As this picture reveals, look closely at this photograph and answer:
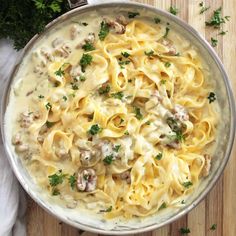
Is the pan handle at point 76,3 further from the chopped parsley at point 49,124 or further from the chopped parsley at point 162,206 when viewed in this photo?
the chopped parsley at point 162,206

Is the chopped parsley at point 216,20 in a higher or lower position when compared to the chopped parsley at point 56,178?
higher

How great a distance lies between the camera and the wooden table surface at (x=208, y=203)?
3984 mm

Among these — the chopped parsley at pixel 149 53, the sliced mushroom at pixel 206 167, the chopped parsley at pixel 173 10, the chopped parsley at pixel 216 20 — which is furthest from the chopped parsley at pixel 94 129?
the chopped parsley at pixel 216 20

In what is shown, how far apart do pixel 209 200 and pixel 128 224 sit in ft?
1.97

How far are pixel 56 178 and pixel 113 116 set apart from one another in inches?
19.2

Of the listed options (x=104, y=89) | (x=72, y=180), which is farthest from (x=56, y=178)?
(x=104, y=89)

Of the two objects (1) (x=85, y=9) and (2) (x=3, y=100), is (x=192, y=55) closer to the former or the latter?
(1) (x=85, y=9)

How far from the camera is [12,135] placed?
145 inches

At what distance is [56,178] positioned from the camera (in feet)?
11.9

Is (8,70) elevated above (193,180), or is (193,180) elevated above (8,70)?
(8,70)

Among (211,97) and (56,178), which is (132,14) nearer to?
(211,97)

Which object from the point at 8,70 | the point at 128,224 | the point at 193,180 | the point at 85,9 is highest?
the point at 85,9

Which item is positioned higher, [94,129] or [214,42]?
[214,42]

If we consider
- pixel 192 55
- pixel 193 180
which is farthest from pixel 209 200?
pixel 192 55
